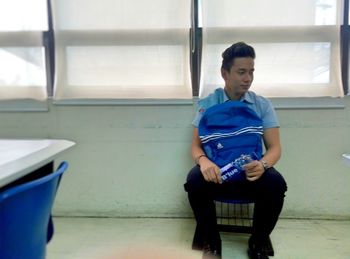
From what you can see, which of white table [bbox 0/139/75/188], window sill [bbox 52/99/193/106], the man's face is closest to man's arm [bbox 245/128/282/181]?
the man's face

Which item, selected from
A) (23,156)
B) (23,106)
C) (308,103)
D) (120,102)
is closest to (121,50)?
(120,102)

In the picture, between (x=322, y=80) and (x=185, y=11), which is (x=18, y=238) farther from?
(x=322, y=80)

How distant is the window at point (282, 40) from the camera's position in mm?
2098

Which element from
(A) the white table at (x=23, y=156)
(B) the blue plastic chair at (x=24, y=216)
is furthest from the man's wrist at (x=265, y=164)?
(B) the blue plastic chair at (x=24, y=216)

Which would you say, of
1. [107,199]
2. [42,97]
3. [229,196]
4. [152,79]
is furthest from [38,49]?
[229,196]

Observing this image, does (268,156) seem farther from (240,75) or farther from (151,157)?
(151,157)

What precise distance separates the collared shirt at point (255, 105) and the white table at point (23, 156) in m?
0.91

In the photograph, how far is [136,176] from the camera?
2.29m

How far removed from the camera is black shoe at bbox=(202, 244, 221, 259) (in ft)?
5.42

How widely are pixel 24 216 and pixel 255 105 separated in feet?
4.77

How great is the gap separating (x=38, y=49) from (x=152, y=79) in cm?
81

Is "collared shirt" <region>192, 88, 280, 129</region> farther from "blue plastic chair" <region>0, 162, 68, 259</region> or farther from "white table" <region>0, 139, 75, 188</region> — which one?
"blue plastic chair" <region>0, 162, 68, 259</region>

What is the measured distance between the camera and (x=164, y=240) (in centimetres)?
193

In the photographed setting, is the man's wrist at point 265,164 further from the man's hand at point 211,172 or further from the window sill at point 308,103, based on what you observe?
the window sill at point 308,103
